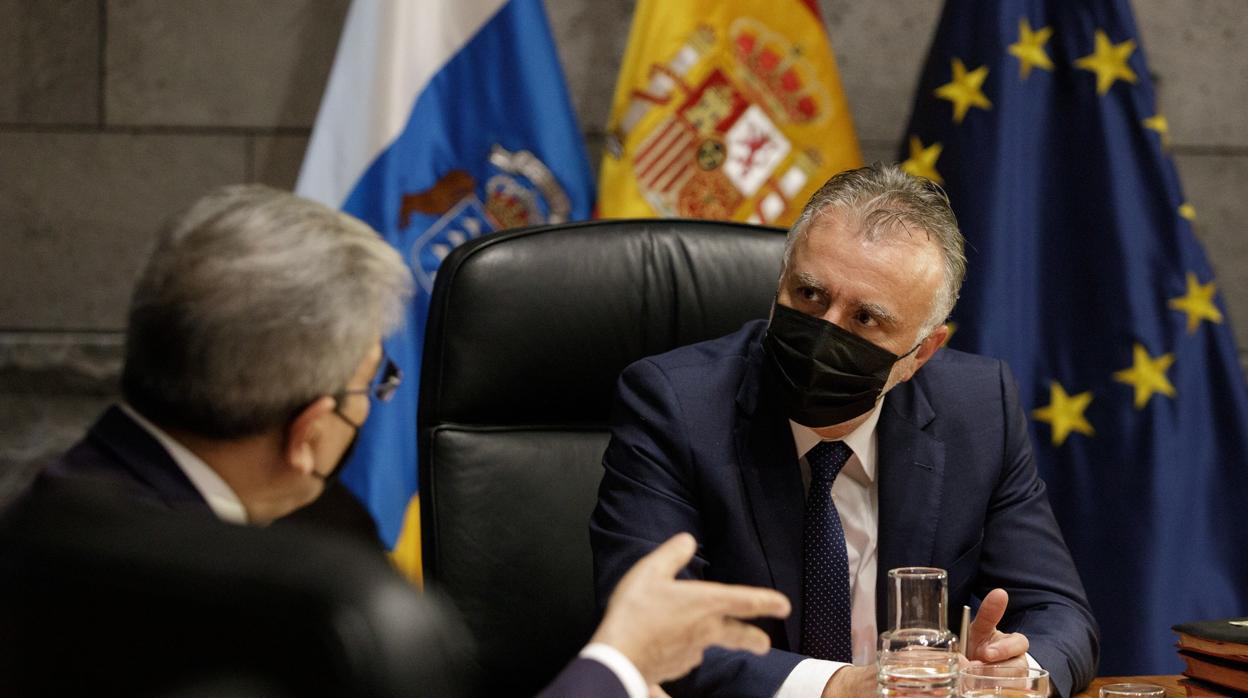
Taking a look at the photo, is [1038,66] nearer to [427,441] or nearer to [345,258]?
[427,441]

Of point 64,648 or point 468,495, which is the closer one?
point 64,648

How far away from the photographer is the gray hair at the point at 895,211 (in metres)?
1.93

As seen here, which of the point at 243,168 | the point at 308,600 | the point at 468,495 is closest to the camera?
the point at 308,600

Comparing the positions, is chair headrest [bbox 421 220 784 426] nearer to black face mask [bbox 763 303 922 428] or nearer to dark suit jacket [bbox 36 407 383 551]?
black face mask [bbox 763 303 922 428]

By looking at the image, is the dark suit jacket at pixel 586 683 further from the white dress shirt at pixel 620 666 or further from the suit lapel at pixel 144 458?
the suit lapel at pixel 144 458

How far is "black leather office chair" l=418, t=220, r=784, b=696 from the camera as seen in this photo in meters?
2.05

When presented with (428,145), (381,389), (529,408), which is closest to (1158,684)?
(529,408)

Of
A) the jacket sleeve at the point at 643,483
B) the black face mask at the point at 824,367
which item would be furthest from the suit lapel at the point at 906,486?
the jacket sleeve at the point at 643,483

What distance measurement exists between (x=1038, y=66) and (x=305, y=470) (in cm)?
227

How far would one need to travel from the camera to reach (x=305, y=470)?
1220 millimetres

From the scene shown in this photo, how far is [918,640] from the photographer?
1.49 meters

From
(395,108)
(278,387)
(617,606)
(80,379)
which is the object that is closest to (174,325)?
(278,387)

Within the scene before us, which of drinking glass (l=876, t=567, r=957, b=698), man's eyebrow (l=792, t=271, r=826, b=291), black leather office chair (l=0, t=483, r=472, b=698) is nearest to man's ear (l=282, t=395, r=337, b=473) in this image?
black leather office chair (l=0, t=483, r=472, b=698)

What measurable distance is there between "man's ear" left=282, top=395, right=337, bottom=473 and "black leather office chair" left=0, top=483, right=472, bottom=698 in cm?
24
